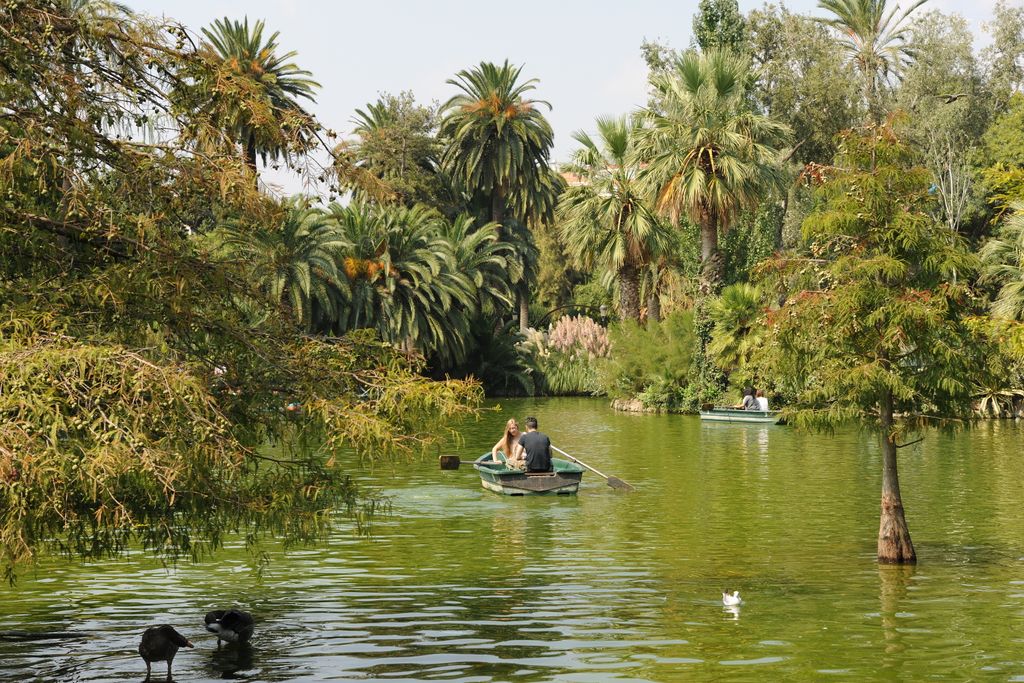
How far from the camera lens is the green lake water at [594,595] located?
12891 mm

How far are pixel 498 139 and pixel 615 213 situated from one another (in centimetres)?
1636

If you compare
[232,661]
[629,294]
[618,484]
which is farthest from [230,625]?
[629,294]

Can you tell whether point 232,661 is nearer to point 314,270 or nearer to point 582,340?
point 314,270

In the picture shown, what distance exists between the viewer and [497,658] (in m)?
13.1

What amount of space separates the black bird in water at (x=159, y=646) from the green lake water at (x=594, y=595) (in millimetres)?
254

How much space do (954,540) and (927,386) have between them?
168 inches

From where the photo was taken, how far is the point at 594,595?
54.4 feet

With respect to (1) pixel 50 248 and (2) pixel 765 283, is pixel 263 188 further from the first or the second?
(2) pixel 765 283

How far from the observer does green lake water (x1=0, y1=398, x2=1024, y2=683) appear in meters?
12.9

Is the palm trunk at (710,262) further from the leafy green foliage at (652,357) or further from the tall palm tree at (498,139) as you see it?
the tall palm tree at (498,139)

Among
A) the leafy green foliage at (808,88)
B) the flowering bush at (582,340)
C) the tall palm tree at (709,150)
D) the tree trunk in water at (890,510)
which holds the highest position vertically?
the leafy green foliage at (808,88)

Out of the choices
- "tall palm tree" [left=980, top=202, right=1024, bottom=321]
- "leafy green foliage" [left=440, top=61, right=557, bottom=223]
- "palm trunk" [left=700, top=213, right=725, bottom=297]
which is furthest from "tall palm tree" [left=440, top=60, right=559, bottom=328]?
"tall palm tree" [left=980, top=202, right=1024, bottom=321]

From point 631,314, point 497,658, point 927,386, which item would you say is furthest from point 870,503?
point 631,314

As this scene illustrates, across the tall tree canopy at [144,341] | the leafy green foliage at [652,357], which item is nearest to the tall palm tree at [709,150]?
the leafy green foliage at [652,357]
